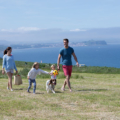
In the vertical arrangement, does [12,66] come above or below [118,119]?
above

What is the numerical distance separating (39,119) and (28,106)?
1431 millimetres

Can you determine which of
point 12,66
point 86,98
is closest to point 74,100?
point 86,98

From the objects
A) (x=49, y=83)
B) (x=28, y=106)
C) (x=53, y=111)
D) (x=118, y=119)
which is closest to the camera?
(x=118, y=119)

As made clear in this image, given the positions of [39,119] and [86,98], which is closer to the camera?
[39,119]

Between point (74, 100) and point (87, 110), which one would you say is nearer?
point (87, 110)

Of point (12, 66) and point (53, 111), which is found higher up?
point (12, 66)

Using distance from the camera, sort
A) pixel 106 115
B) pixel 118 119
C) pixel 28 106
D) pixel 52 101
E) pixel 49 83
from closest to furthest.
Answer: pixel 118 119 → pixel 106 115 → pixel 28 106 → pixel 52 101 → pixel 49 83

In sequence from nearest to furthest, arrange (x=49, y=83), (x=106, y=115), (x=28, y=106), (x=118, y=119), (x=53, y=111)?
(x=118, y=119), (x=106, y=115), (x=53, y=111), (x=28, y=106), (x=49, y=83)

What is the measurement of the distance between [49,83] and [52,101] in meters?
1.79

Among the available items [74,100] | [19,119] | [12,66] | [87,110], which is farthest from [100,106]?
[12,66]

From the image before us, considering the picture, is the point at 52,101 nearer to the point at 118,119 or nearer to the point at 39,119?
the point at 39,119

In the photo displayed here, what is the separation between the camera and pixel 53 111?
6.80 metres

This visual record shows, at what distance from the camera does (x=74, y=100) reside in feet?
27.1

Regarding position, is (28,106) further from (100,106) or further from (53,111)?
(100,106)
